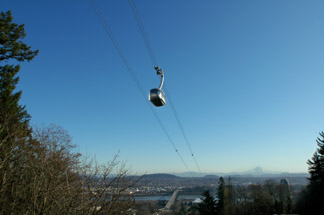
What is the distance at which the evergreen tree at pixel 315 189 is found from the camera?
66.0ft

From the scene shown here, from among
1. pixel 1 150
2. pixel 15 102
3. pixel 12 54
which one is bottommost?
pixel 1 150

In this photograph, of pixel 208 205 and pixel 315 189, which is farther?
pixel 208 205

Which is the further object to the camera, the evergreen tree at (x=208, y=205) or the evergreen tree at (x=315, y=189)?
the evergreen tree at (x=208, y=205)

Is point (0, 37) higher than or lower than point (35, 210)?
higher

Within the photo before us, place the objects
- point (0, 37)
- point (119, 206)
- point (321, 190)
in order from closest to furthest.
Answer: point (119, 206) → point (0, 37) → point (321, 190)

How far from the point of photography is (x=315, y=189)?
21.3 m

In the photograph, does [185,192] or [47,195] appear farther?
[185,192]

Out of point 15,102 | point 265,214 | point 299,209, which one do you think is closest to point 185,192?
point 265,214

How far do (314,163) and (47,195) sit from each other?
1195 inches

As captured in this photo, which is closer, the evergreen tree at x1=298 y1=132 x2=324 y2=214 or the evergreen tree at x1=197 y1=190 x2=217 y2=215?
the evergreen tree at x1=298 y1=132 x2=324 y2=214

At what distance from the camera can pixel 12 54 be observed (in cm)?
1227

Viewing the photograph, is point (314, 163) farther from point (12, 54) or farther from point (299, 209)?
point (12, 54)

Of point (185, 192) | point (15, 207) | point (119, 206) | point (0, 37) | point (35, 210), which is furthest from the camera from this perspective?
point (185, 192)

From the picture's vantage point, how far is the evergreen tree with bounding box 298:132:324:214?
66.0 ft
